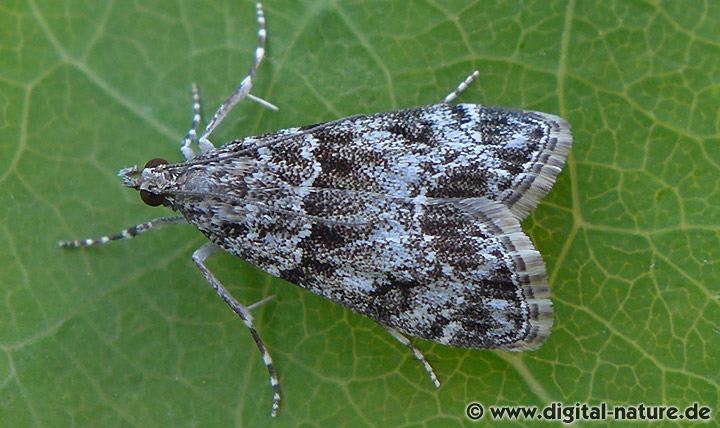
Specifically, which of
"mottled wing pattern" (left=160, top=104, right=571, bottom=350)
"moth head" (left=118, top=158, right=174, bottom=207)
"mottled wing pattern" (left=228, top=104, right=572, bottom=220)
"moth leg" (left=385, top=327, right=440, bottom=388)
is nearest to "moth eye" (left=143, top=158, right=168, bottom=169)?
"moth head" (left=118, top=158, right=174, bottom=207)

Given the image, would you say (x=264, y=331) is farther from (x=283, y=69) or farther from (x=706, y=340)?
(x=706, y=340)

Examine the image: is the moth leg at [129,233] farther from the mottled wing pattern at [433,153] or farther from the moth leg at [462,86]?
the moth leg at [462,86]

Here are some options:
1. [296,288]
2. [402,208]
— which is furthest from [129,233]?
[402,208]

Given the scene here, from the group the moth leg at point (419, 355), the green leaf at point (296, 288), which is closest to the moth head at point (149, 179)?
the green leaf at point (296, 288)

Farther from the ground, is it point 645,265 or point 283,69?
point 283,69

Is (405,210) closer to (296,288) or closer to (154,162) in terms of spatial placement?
(296,288)

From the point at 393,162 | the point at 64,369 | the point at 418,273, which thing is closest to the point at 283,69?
the point at 393,162

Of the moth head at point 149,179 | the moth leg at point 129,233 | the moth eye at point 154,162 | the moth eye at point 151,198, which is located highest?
the moth eye at point 154,162
